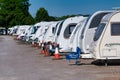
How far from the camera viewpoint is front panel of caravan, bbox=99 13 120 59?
1727 cm

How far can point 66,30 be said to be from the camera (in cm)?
2461

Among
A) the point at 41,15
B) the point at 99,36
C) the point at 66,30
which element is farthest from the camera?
the point at 41,15

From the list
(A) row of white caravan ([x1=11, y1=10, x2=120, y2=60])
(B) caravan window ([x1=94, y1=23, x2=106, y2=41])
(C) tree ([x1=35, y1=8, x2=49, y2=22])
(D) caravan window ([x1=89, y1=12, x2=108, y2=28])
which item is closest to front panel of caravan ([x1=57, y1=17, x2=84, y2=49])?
(A) row of white caravan ([x1=11, y1=10, x2=120, y2=60])

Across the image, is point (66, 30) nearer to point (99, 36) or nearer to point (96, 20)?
point (96, 20)

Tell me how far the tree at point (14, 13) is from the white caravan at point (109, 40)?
89462 mm

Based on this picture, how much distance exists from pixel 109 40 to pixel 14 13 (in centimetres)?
10196

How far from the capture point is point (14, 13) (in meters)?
118

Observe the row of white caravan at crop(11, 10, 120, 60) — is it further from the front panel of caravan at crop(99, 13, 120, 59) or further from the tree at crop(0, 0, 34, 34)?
the tree at crop(0, 0, 34, 34)

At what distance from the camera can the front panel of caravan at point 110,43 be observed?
1727 cm

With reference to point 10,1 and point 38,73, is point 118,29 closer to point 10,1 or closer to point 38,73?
point 38,73

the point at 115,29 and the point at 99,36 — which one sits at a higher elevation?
the point at 115,29

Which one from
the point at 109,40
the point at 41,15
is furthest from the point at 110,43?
the point at 41,15

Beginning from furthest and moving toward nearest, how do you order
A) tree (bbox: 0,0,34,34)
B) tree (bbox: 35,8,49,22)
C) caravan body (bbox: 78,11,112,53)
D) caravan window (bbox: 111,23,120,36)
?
tree (bbox: 0,0,34,34)
tree (bbox: 35,8,49,22)
caravan body (bbox: 78,11,112,53)
caravan window (bbox: 111,23,120,36)

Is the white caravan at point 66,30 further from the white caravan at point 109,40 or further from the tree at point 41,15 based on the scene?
the tree at point 41,15
